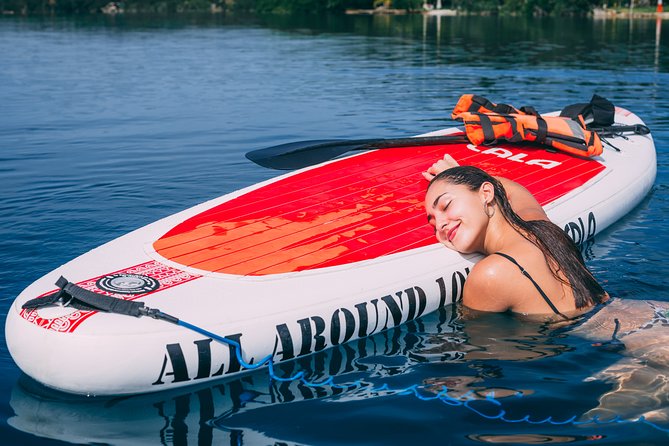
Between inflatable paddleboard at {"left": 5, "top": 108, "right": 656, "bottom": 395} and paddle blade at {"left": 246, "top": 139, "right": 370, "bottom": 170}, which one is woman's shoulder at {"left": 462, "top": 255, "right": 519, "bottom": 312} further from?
paddle blade at {"left": 246, "top": 139, "right": 370, "bottom": 170}

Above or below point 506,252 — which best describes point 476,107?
above

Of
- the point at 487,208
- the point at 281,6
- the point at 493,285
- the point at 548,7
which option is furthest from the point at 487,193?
the point at 281,6

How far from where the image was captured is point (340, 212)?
555cm

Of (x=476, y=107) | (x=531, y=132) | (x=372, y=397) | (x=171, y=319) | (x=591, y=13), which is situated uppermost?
(x=591, y=13)

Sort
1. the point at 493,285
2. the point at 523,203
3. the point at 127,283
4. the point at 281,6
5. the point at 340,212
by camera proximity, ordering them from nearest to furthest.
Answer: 1. the point at 127,283
2. the point at 493,285
3. the point at 523,203
4. the point at 340,212
5. the point at 281,6

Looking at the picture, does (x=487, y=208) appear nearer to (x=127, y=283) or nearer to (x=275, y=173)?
(x=127, y=283)

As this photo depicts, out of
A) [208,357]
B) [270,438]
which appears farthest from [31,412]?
[270,438]

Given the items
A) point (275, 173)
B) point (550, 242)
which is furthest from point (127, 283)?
point (275, 173)

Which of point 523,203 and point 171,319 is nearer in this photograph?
point 171,319

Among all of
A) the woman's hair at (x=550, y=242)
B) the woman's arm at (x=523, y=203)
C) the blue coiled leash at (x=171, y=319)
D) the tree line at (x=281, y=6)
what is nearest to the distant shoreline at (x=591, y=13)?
the tree line at (x=281, y=6)

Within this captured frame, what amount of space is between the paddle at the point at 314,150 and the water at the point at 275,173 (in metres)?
1.42

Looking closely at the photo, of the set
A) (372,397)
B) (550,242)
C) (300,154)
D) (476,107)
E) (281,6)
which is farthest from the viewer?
(281,6)

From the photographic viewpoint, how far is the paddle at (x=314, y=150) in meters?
6.53

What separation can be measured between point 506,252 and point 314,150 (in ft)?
Answer: 8.82
